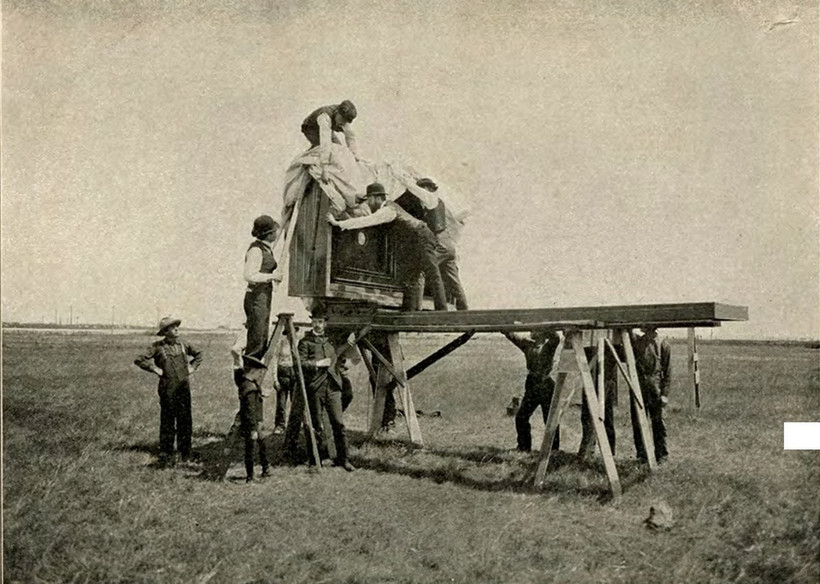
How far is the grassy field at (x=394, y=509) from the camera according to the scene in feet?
16.1

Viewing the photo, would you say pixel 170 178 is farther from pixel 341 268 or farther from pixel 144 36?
pixel 341 268

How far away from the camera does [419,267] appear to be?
25.7 ft

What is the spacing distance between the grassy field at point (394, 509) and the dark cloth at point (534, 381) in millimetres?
406

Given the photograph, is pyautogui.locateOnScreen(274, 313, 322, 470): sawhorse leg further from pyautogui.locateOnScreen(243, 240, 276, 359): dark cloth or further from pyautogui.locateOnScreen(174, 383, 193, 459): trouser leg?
pyautogui.locateOnScreen(174, 383, 193, 459): trouser leg

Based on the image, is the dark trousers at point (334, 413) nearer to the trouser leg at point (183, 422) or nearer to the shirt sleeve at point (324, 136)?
the trouser leg at point (183, 422)

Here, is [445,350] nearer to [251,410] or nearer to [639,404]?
[639,404]

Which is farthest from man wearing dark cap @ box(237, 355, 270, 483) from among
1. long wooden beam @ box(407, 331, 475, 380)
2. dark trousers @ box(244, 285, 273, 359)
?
long wooden beam @ box(407, 331, 475, 380)

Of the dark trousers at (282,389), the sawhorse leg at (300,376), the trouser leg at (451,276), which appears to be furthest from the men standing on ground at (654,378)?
the dark trousers at (282,389)

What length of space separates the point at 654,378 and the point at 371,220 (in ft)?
12.5

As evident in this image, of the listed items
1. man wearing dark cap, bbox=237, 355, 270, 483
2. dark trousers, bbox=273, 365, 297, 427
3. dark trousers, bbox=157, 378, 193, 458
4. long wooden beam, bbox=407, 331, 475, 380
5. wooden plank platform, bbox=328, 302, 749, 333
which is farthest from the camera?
dark trousers, bbox=273, 365, 297, 427

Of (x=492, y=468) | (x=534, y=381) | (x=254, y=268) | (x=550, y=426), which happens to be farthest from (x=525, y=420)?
(x=254, y=268)

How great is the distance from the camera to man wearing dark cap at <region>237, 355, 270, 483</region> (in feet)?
21.2

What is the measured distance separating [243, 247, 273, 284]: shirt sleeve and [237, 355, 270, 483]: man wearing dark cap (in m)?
0.80

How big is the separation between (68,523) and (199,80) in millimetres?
4522
